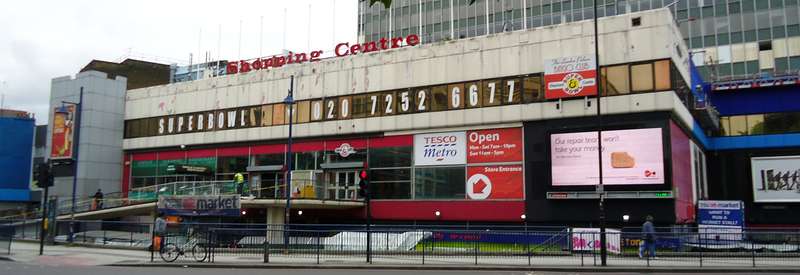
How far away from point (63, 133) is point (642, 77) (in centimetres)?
4102

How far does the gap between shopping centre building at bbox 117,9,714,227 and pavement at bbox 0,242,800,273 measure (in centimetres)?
809

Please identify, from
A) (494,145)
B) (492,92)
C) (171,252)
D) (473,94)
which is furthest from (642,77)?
(171,252)

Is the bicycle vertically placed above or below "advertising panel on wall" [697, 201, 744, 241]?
below

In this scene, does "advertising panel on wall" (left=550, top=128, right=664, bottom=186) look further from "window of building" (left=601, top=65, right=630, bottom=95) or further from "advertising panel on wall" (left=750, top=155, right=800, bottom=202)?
"advertising panel on wall" (left=750, top=155, right=800, bottom=202)

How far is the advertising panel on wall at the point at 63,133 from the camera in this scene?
48625 mm

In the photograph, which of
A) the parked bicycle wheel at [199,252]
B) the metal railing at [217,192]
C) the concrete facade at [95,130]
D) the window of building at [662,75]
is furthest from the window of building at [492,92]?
the concrete facade at [95,130]

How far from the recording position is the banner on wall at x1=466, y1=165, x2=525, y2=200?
34.3 metres

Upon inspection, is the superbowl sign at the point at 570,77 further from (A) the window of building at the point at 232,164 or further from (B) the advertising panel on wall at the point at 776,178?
(A) the window of building at the point at 232,164

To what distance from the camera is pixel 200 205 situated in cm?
3578

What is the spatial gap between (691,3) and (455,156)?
147 feet

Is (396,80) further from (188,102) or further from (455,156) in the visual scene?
(188,102)

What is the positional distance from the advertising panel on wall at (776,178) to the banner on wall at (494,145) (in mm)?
17146

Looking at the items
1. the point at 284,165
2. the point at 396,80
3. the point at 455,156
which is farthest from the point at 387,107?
the point at 284,165

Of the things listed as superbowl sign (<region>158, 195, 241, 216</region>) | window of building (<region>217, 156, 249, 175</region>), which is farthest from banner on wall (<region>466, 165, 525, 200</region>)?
window of building (<region>217, 156, 249, 175</region>)
